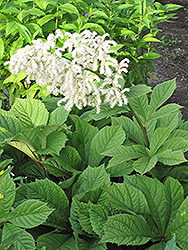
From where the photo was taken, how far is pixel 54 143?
1.27 metres

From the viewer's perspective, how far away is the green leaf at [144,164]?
110 centimetres

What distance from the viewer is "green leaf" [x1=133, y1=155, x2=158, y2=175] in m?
1.10

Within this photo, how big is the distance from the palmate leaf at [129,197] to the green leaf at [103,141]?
294mm

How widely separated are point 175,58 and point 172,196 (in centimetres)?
385

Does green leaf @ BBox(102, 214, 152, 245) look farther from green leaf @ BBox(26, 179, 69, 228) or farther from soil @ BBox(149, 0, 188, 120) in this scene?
soil @ BBox(149, 0, 188, 120)

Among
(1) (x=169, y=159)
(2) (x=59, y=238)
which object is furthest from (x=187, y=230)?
(2) (x=59, y=238)

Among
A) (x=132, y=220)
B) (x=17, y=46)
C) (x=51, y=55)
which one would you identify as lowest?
(x=132, y=220)

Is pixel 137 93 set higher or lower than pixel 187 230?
higher

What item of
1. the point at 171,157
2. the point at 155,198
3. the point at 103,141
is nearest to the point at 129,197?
the point at 155,198

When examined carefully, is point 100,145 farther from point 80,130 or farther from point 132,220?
point 132,220

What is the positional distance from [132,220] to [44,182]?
1.26 ft

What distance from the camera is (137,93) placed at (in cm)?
116

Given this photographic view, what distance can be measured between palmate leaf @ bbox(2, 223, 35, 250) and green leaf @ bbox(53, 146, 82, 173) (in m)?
0.36

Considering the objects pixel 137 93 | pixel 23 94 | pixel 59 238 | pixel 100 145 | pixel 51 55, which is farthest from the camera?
pixel 23 94
